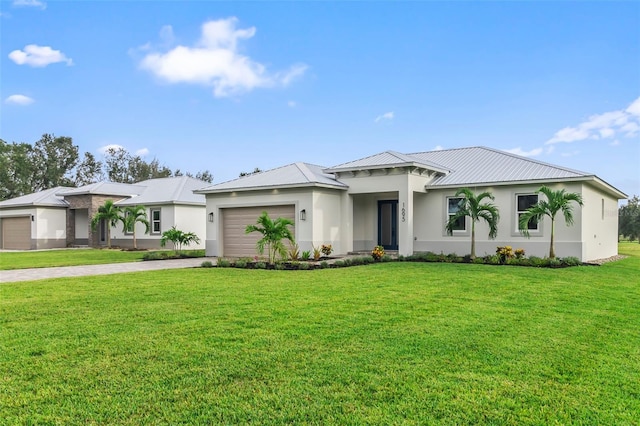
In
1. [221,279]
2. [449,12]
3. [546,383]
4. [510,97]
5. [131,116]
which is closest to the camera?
[546,383]

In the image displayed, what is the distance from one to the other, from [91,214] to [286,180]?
A: 54.9 feet

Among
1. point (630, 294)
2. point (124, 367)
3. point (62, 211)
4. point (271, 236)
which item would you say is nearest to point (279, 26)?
point (271, 236)

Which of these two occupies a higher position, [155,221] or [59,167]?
[59,167]

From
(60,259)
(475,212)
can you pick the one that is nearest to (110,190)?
(60,259)

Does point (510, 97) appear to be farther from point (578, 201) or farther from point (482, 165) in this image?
point (578, 201)

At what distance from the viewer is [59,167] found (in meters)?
54.9

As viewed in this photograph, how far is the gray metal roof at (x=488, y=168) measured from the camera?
16.5 metres

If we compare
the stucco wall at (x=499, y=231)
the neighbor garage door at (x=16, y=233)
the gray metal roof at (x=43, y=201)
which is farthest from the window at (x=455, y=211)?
the neighbor garage door at (x=16, y=233)

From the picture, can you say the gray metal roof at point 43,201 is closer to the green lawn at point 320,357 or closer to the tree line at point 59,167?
the tree line at point 59,167

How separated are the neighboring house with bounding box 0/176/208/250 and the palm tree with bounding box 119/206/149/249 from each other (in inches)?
14.3

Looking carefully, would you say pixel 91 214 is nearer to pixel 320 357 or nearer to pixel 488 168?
pixel 488 168

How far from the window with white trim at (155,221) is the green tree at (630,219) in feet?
127

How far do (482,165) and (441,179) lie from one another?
2058mm

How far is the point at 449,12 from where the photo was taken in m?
15.7
